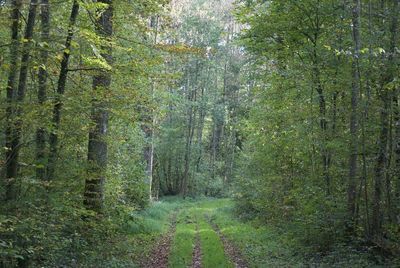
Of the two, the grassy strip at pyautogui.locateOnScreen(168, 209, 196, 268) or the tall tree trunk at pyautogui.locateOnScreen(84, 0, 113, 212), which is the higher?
the tall tree trunk at pyautogui.locateOnScreen(84, 0, 113, 212)

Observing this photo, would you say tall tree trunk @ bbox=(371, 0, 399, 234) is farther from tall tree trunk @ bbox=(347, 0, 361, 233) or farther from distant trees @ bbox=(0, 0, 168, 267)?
Answer: distant trees @ bbox=(0, 0, 168, 267)

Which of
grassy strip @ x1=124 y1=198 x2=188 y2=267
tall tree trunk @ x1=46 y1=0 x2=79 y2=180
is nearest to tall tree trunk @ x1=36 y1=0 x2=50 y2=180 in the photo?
tall tree trunk @ x1=46 y1=0 x2=79 y2=180

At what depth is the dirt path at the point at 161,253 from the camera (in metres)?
10.8

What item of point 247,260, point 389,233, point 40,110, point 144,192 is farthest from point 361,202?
point 144,192

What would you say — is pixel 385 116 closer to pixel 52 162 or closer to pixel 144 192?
pixel 52 162

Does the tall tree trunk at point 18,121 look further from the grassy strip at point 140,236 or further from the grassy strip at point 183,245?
the grassy strip at point 183,245

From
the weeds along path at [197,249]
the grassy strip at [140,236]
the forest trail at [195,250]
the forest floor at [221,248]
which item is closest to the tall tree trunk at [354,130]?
the forest floor at [221,248]

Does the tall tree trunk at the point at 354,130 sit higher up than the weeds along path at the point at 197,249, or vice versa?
the tall tree trunk at the point at 354,130

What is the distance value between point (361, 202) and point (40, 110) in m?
8.18

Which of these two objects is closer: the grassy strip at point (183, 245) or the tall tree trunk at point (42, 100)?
the tall tree trunk at point (42, 100)

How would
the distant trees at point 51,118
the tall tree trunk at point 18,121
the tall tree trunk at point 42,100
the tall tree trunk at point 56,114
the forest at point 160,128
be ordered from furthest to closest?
the tall tree trunk at point 56,114, the tall tree trunk at point 42,100, the forest at point 160,128, the tall tree trunk at point 18,121, the distant trees at point 51,118

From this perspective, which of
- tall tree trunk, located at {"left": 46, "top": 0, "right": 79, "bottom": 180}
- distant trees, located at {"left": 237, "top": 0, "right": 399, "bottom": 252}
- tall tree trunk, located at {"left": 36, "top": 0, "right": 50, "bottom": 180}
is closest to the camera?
tall tree trunk, located at {"left": 36, "top": 0, "right": 50, "bottom": 180}

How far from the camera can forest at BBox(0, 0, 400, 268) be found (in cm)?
767

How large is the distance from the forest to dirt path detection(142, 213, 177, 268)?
61mm
